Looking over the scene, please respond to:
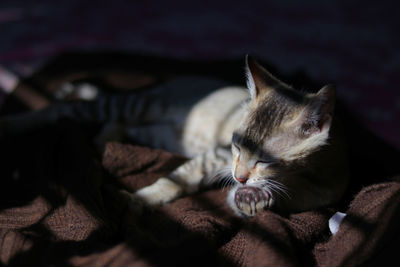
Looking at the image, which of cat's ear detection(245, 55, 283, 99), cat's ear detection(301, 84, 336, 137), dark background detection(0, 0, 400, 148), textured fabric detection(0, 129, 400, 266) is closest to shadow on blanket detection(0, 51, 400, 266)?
textured fabric detection(0, 129, 400, 266)

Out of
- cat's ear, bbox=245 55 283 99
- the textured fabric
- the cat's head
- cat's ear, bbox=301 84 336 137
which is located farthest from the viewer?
cat's ear, bbox=245 55 283 99

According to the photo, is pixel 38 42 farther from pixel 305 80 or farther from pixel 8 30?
pixel 305 80

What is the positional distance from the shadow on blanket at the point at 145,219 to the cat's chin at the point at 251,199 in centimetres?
6

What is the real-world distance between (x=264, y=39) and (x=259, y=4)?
1.02m

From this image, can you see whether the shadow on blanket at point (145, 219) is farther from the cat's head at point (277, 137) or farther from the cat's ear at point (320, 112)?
the cat's ear at point (320, 112)

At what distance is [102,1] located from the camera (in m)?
4.26

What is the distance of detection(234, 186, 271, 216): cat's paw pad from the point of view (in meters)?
1.43

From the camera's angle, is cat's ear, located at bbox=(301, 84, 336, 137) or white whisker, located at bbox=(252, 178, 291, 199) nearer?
cat's ear, located at bbox=(301, 84, 336, 137)

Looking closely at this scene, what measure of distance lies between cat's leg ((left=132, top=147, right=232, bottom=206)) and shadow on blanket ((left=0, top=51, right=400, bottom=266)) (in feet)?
0.15

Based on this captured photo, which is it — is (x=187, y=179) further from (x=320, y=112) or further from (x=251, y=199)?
(x=320, y=112)

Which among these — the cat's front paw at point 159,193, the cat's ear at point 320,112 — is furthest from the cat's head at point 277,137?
the cat's front paw at point 159,193

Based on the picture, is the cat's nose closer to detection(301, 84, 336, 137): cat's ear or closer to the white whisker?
the white whisker

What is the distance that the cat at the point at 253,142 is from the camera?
1.35 metres

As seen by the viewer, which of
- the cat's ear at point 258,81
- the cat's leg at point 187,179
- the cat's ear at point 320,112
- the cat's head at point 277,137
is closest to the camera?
the cat's ear at point 320,112
